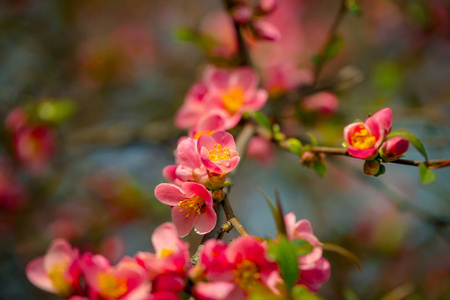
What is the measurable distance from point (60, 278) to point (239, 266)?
1.02 feet

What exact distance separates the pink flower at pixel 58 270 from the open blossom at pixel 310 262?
1.24ft

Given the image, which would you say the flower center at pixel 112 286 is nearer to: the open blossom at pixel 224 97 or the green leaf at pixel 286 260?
the green leaf at pixel 286 260

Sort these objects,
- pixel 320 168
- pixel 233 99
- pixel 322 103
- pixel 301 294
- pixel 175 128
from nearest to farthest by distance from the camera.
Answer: pixel 301 294
pixel 320 168
pixel 233 99
pixel 322 103
pixel 175 128

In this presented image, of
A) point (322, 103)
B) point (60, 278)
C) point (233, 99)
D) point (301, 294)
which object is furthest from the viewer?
point (322, 103)

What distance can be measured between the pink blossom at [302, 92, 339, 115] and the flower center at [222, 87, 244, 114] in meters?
0.35

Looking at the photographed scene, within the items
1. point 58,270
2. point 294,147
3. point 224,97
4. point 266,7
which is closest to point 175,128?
point 224,97

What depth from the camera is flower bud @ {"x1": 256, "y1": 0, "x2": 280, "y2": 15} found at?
113cm

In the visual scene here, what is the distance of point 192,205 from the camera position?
0.73m

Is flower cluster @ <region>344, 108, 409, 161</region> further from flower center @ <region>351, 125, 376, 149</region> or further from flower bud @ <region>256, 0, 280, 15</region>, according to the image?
flower bud @ <region>256, 0, 280, 15</region>

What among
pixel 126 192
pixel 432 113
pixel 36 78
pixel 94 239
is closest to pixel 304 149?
pixel 432 113

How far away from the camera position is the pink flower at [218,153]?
0.68m

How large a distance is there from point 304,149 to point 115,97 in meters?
2.07

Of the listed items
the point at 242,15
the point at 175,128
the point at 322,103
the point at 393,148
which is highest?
the point at 242,15

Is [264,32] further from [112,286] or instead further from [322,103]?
[112,286]
